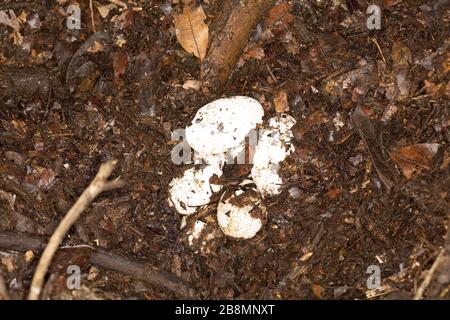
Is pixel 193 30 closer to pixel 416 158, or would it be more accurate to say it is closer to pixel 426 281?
pixel 416 158

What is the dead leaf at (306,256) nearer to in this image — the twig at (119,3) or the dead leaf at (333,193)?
the dead leaf at (333,193)

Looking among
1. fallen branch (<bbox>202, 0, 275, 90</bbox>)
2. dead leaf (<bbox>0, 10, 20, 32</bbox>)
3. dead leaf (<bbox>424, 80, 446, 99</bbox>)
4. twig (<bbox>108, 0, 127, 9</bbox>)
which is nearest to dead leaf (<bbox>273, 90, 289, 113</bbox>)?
fallen branch (<bbox>202, 0, 275, 90</bbox>)

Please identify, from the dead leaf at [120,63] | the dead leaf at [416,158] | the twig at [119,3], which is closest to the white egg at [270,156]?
the dead leaf at [416,158]

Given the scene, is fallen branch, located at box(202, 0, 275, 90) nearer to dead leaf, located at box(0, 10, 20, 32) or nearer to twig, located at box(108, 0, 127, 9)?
twig, located at box(108, 0, 127, 9)

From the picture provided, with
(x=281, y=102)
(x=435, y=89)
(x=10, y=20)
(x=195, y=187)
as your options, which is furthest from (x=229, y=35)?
(x=10, y=20)

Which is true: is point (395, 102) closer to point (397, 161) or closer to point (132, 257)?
point (397, 161)
